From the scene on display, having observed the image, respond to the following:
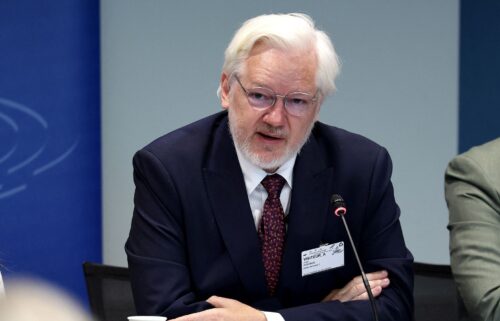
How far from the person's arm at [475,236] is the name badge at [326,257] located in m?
0.35

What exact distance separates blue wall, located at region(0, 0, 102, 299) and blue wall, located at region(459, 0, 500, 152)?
2171mm

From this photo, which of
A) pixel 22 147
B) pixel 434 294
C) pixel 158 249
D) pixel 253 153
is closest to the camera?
pixel 158 249

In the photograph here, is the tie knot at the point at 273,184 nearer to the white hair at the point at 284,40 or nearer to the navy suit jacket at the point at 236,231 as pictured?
the navy suit jacket at the point at 236,231

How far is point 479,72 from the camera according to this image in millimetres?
4926

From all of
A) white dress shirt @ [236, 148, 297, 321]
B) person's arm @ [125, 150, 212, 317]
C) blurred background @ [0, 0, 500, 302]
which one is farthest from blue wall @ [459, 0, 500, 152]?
person's arm @ [125, 150, 212, 317]

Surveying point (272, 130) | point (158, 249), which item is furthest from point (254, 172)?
point (158, 249)

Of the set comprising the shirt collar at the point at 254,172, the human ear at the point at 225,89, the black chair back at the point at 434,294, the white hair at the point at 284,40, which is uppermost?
the white hair at the point at 284,40

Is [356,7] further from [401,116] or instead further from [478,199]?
[478,199]

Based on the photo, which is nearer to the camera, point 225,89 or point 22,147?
point 225,89

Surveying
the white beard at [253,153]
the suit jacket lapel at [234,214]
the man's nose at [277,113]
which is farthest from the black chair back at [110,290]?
the man's nose at [277,113]

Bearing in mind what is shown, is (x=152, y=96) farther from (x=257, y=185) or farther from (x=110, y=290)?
(x=257, y=185)

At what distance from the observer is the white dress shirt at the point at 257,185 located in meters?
2.58

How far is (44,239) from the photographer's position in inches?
158

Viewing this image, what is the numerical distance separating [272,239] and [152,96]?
2036 millimetres
